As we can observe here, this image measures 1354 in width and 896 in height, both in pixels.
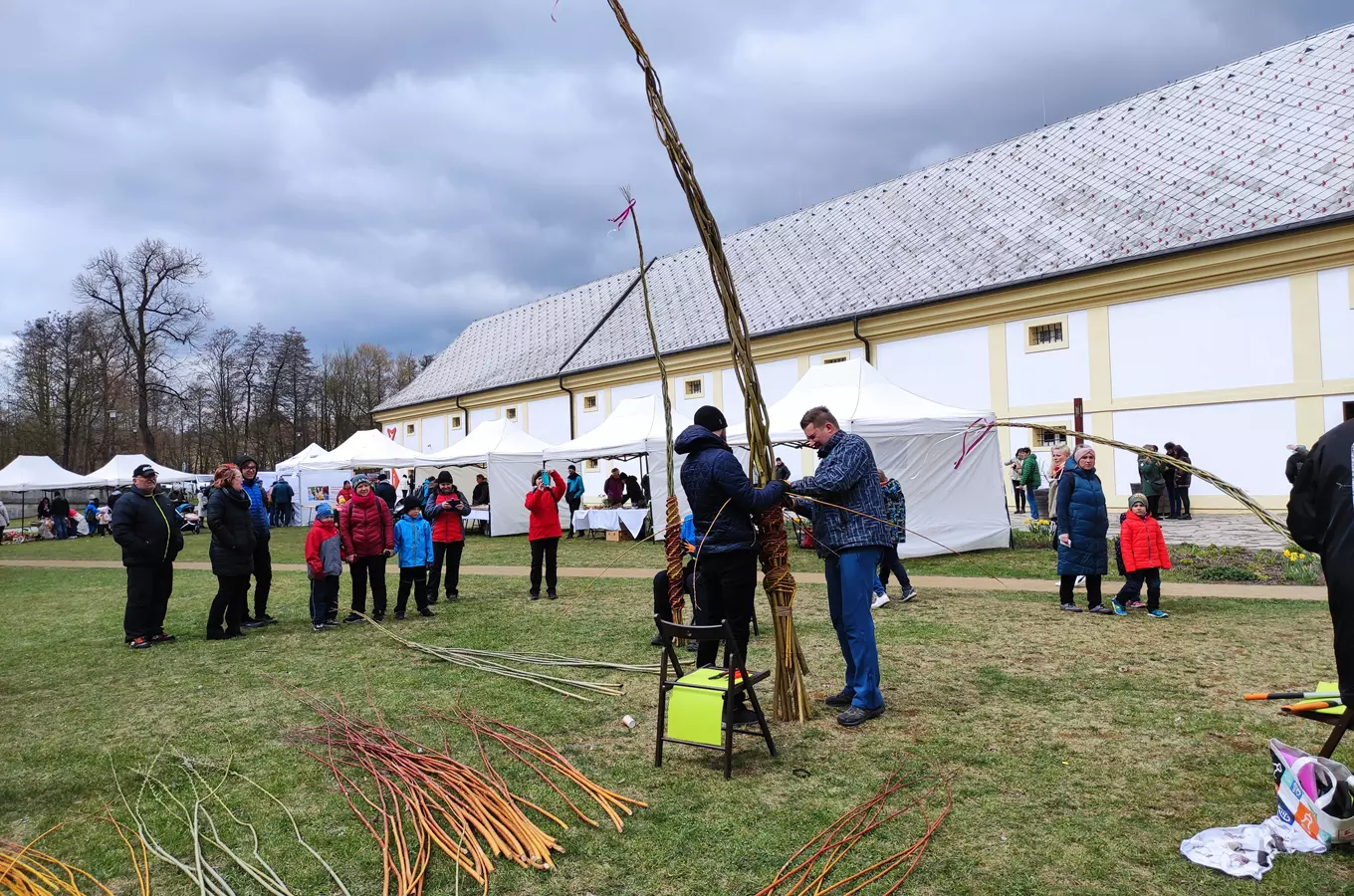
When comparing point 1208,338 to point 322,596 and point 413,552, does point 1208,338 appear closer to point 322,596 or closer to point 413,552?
point 413,552

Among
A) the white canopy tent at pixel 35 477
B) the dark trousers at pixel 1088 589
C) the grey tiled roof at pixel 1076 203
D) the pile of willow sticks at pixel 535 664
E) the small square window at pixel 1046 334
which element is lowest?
the pile of willow sticks at pixel 535 664

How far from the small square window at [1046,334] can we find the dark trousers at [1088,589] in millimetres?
12229

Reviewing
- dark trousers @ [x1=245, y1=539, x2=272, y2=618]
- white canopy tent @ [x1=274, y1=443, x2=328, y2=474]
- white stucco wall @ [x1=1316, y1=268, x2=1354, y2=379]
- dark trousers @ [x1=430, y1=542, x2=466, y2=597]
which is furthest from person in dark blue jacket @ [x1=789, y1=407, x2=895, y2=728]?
white canopy tent @ [x1=274, y1=443, x2=328, y2=474]

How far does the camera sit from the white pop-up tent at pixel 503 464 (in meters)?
21.0

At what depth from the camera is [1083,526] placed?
7918mm

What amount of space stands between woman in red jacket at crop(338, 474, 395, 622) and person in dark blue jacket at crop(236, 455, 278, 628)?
0.83 m

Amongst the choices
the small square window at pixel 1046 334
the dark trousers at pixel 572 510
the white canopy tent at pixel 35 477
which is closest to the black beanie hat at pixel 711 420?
the dark trousers at pixel 572 510

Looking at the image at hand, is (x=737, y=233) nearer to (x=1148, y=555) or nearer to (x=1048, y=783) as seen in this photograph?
(x=1148, y=555)

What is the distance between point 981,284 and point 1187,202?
445 cm

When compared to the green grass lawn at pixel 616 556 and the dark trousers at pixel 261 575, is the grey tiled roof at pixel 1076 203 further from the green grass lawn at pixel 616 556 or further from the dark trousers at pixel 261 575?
the dark trousers at pixel 261 575

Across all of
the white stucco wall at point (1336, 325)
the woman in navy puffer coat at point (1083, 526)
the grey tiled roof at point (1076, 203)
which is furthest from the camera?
the grey tiled roof at point (1076, 203)

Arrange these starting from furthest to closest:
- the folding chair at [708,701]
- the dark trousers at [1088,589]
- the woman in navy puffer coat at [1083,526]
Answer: the dark trousers at [1088,589]
the woman in navy puffer coat at [1083,526]
the folding chair at [708,701]

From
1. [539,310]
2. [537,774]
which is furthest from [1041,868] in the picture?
[539,310]

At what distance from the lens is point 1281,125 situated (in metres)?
17.5
